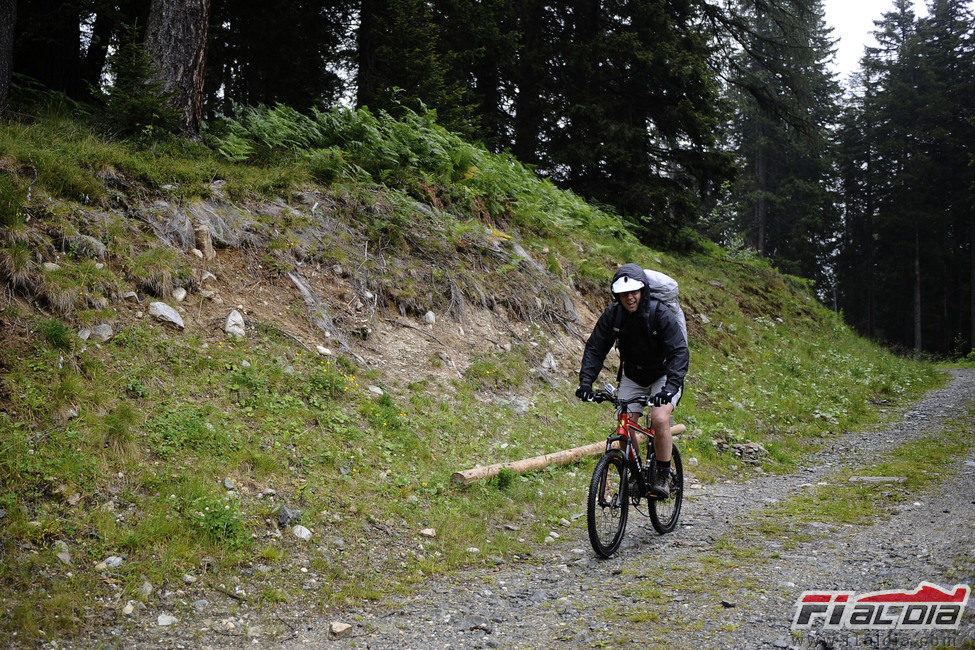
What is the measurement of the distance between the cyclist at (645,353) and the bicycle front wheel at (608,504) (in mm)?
442

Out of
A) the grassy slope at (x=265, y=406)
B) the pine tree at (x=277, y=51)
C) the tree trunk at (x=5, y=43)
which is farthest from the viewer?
the pine tree at (x=277, y=51)

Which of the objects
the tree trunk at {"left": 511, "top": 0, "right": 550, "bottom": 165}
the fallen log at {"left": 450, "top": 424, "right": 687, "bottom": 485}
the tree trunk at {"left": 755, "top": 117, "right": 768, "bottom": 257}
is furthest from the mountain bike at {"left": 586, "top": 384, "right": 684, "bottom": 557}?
the tree trunk at {"left": 755, "top": 117, "right": 768, "bottom": 257}

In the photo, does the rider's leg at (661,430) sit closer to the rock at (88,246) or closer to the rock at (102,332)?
the rock at (102,332)

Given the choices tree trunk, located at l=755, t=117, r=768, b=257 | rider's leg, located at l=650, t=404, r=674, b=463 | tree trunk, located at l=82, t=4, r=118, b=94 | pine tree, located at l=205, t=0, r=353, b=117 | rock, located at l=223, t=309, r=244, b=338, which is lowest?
rider's leg, located at l=650, t=404, r=674, b=463

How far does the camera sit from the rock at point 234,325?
22.4 feet

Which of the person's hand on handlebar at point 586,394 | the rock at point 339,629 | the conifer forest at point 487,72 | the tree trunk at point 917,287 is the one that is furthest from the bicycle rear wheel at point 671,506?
the tree trunk at point 917,287

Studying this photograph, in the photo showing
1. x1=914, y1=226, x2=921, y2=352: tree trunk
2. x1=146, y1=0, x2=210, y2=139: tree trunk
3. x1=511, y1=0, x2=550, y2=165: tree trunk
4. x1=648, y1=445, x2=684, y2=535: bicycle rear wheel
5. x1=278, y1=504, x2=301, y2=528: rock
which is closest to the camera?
x1=278, y1=504, x2=301, y2=528: rock

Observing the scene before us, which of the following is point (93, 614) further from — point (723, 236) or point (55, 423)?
point (723, 236)

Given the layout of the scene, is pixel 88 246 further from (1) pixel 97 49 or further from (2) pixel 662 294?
(1) pixel 97 49

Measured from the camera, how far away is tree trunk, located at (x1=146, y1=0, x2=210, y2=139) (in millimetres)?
9086

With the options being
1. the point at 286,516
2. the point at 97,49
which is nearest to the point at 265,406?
the point at 286,516

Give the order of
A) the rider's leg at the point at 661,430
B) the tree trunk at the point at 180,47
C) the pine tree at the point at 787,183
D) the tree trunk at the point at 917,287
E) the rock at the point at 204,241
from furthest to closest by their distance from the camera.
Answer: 1. the pine tree at the point at 787,183
2. the tree trunk at the point at 917,287
3. the tree trunk at the point at 180,47
4. the rock at the point at 204,241
5. the rider's leg at the point at 661,430

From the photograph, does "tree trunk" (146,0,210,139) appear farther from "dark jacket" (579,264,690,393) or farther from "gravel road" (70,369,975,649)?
"gravel road" (70,369,975,649)

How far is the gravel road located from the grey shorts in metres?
1.32
